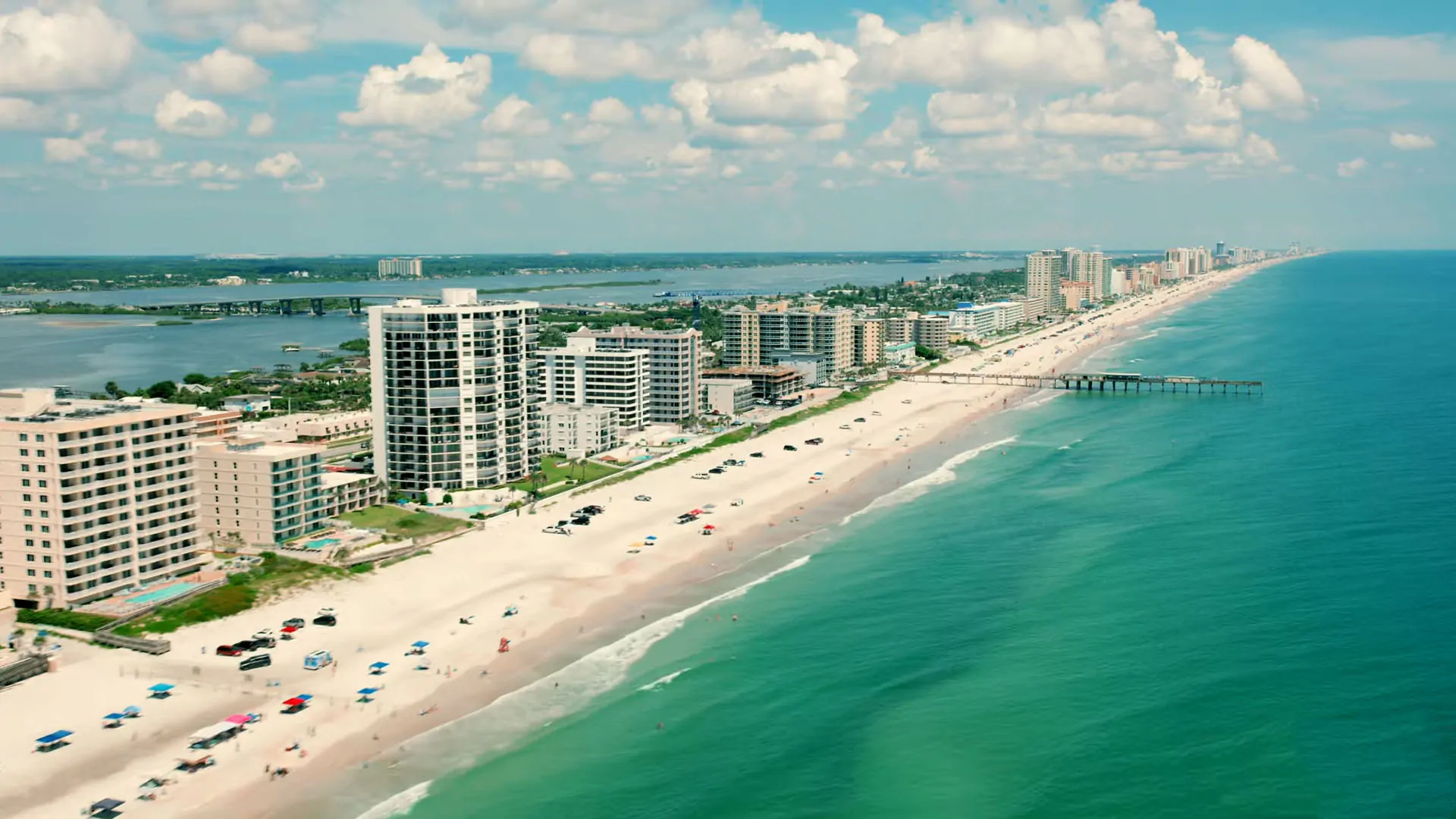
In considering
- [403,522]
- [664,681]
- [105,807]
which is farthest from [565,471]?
[105,807]

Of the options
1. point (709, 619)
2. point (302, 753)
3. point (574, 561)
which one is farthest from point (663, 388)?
point (302, 753)

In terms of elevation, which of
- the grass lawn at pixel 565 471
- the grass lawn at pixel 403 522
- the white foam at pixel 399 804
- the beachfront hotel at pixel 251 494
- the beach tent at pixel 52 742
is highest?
the beachfront hotel at pixel 251 494

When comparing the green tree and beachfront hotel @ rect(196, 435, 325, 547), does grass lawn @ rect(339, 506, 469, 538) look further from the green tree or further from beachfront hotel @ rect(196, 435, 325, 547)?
the green tree

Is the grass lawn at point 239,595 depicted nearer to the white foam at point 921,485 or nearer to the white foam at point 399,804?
the white foam at point 399,804

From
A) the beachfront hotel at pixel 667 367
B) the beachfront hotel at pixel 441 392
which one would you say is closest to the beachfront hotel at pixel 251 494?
the beachfront hotel at pixel 441 392

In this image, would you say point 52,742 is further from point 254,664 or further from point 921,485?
point 921,485

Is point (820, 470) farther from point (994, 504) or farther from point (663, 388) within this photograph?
point (663, 388)
